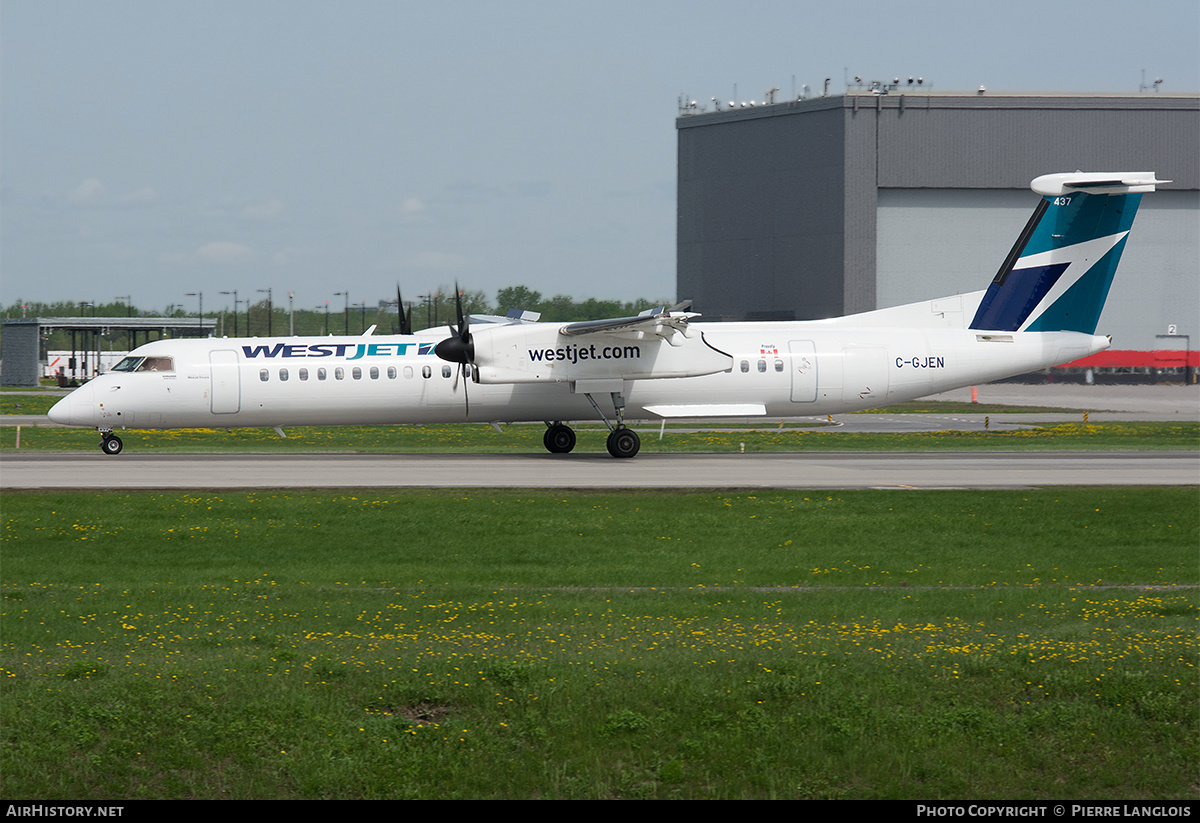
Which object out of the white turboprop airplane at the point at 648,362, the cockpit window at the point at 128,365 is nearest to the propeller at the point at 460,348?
the white turboprop airplane at the point at 648,362

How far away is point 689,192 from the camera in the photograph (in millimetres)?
109875

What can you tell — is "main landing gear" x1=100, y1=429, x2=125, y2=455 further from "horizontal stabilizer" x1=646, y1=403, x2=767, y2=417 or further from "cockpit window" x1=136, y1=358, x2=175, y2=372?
"horizontal stabilizer" x1=646, y1=403, x2=767, y2=417

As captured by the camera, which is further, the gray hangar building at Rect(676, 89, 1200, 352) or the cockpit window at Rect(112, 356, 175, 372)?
the gray hangar building at Rect(676, 89, 1200, 352)

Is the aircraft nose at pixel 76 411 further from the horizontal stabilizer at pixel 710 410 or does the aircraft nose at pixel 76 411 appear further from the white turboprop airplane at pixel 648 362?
the horizontal stabilizer at pixel 710 410

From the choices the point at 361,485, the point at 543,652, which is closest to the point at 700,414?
the point at 361,485

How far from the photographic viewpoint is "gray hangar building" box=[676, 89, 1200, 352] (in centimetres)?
9625

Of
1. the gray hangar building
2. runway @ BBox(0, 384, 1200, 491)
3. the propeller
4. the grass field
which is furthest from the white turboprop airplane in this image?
the gray hangar building

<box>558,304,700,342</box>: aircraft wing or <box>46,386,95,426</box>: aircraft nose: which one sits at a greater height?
A: <box>558,304,700,342</box>: aircraft wing

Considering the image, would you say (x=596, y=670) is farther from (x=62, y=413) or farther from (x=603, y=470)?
(x=62, y=413)

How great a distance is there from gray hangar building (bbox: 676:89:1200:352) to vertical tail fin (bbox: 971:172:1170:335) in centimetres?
6090

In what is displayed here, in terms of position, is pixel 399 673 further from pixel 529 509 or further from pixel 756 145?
pixel 756 145

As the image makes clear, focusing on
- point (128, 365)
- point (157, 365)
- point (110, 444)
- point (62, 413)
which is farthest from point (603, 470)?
point (62, 413)

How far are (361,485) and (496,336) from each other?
7.11 metres

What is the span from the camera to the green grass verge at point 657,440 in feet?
126
